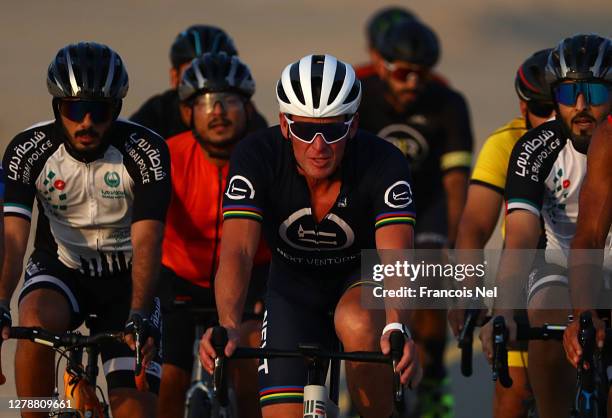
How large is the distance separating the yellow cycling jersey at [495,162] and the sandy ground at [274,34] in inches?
488

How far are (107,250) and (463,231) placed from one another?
1953 millimetres

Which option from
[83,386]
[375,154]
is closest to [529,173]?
[375,154]

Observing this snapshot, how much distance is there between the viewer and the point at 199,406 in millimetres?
9320

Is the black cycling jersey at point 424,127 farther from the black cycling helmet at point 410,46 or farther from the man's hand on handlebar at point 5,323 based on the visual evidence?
the man's hand on handlebar at point 5,323

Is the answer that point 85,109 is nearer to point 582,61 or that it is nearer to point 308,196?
point 308,196

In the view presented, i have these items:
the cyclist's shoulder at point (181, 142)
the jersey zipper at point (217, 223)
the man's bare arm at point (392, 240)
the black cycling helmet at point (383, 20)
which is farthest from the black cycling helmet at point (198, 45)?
the man's bare arm at point (392, 240)

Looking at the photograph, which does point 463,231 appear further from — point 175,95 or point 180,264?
point 175,95

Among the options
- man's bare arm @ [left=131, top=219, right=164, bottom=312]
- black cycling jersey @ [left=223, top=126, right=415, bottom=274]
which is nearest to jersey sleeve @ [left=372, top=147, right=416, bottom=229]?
black cycling jersey @ [left=223, top=126, right=415, bottom=274]

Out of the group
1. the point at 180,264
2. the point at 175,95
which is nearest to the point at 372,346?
the point at 180,264

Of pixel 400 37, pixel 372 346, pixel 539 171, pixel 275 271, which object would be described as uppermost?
pixel 400 37

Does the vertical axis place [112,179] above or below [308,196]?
above

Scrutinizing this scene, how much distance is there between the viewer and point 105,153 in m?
8.65

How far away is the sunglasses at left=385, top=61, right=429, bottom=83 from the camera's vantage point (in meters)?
12.5

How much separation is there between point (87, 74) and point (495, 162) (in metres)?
2.33
